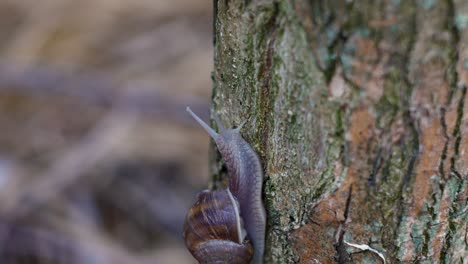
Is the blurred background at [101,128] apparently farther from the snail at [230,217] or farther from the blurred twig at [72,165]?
the snail at [230,217]

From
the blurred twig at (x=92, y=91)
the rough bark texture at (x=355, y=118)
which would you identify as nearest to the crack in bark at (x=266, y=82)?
the rough bark texture at (x=355, y=118)

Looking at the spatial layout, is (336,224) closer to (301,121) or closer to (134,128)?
(301,121)

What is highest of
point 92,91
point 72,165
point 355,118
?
point 92,91

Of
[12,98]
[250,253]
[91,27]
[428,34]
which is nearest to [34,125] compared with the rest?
[12,98]

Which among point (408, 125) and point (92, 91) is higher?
point (92, 91)


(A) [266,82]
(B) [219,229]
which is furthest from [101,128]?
(A) [266,82]

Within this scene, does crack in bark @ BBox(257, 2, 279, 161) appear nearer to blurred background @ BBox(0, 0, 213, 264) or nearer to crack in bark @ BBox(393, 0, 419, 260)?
crack in bark @ BBox(393, 0, 419, 260)

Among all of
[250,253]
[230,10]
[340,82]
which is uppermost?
[230,10]

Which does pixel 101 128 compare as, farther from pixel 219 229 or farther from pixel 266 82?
pixel 266 82
